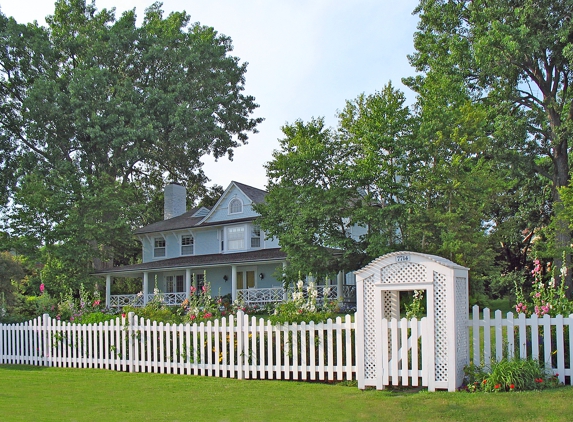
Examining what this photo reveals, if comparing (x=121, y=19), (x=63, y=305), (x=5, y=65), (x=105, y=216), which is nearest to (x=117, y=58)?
(x=121, y=19)

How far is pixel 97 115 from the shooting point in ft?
124

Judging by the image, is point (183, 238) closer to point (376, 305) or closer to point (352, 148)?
point (352, 148)

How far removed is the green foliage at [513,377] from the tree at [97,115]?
93.9 ft

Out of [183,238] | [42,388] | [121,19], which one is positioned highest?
[121,19]

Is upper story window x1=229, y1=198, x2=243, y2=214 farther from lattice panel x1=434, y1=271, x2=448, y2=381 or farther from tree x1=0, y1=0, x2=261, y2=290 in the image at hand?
lattice panel x1=434, y1=271, x2=448, y2=381

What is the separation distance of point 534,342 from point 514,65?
976 inches

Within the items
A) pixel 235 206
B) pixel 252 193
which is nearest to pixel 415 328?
pixel 252 193

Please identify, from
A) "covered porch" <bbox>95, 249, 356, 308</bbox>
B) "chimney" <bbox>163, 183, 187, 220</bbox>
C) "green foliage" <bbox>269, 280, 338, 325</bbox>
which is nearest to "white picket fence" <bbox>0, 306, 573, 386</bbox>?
"green foliage" <bbox>269, 280, 338, 325</bbox>

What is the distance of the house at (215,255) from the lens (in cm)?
3328

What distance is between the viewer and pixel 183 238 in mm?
39250

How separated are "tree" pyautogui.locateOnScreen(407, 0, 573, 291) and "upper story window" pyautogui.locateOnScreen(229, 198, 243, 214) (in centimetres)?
1187

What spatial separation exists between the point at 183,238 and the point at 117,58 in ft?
41.1

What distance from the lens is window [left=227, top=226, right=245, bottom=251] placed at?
1401 inches

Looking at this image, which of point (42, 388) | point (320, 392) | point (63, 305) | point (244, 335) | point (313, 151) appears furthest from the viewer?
point (313, 151)
